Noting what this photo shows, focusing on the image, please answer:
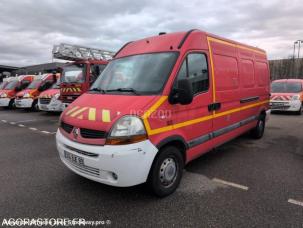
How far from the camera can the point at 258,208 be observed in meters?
3.10

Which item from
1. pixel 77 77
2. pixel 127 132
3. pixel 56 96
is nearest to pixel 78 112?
pixel 127 132

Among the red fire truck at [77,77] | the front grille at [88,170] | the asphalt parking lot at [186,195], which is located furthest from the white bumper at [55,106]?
the front grille at [88,170]

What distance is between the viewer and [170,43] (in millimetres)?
3736

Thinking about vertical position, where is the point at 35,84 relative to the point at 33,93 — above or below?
above

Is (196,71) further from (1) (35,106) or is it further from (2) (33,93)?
(1) (35,106)

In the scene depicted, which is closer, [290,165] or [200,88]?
[200,88]

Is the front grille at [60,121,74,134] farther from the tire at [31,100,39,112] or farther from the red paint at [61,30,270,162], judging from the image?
the tire at [31,100,39,112]

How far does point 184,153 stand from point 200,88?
1.08m

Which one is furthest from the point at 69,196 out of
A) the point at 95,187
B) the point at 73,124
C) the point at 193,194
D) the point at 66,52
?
the point at 66,52

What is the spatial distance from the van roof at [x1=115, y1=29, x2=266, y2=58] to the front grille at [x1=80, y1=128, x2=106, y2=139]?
1.64 metres

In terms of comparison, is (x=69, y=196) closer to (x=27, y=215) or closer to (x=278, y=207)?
(x=27, y=215)

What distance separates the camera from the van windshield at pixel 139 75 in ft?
11.1

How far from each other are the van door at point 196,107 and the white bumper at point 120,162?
71 centimetres

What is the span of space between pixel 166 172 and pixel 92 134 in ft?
3.84
